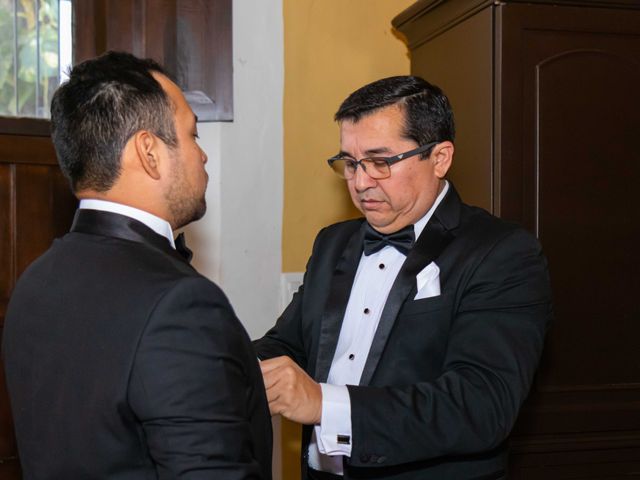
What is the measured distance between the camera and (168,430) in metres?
1.01

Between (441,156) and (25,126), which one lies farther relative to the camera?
(25,126)

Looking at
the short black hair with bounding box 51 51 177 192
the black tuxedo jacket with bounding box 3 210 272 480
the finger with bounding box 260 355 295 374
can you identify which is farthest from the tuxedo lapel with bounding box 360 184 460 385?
the short black hair with bounding box 51 51 177 192

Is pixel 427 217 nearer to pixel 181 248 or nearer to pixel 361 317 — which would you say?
pixel 361 317

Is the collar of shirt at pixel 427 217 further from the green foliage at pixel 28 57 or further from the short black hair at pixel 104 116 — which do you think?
Answer: the green foliage at pixel 28 57

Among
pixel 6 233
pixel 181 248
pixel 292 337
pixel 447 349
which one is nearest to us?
pixel 181 248

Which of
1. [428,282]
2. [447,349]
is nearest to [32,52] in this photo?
[428,282]

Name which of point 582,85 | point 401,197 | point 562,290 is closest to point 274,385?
point 401,197

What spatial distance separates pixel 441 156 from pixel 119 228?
853mm

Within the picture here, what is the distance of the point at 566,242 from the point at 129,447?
1475mm

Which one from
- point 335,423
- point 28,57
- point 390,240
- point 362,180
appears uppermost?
point 28,57

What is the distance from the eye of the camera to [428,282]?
1.66 m

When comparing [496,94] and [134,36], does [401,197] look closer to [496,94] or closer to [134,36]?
[496,94]

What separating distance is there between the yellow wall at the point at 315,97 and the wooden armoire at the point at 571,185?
1.51ft

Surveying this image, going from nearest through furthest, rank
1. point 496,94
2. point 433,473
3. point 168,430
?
Answer: point 168,430 → point 433,473 → point 496,94
